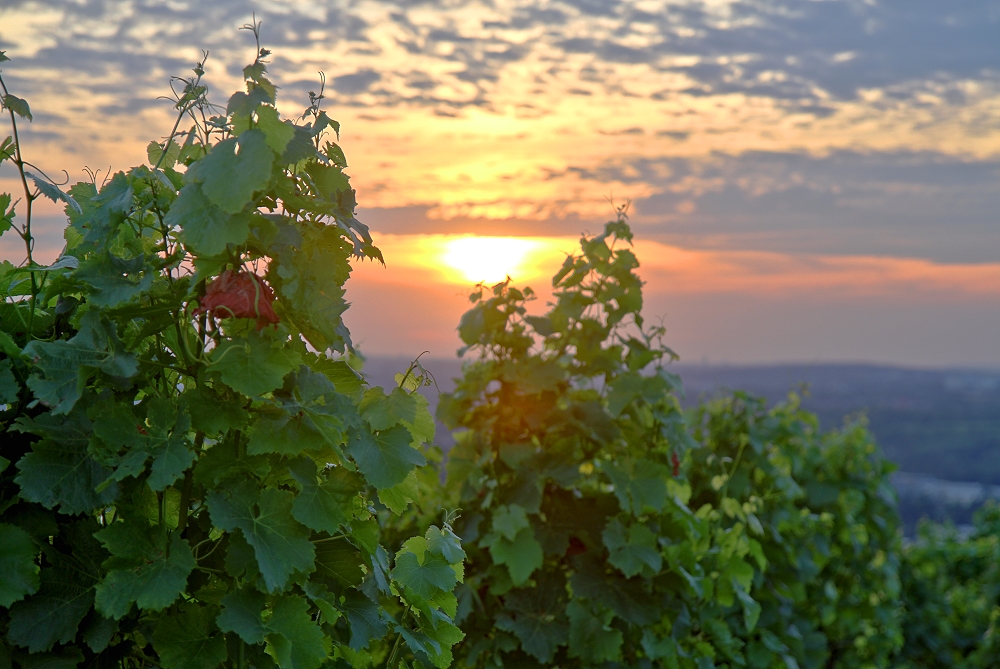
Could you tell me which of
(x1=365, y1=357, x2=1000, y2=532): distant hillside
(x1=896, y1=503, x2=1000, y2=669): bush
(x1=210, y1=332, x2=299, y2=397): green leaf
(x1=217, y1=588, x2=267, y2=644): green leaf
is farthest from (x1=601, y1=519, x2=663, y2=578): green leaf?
(x1=365, y1=357, x2=1000, y2=532): distant hillside

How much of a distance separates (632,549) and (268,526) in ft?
5.11

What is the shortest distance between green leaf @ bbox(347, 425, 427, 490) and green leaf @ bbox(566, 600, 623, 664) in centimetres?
133

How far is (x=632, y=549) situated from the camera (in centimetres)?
260

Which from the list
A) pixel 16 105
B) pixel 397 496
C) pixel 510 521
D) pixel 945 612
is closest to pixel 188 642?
pixel 397 496

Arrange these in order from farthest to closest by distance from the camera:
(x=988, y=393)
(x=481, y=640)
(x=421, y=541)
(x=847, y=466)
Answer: (x=988, y=393) → (x=847, y=466) → (x=481, y=640) → (x=421, y=541)

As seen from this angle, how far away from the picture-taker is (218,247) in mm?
1245

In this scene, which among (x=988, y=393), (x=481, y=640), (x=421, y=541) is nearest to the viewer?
(x=421, y=541)

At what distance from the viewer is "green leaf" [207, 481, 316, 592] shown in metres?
1.26

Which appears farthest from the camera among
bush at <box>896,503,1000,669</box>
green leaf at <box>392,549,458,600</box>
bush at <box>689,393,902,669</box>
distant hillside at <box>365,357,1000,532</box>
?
distant hillside at <box>365,357,1000,532</box>

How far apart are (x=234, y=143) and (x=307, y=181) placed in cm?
19

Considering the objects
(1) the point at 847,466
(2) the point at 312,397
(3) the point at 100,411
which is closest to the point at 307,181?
(2) the point at 312,397

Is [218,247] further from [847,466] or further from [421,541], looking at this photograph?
[847,466]

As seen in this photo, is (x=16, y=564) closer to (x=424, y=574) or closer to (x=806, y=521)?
(x=424, y=574)

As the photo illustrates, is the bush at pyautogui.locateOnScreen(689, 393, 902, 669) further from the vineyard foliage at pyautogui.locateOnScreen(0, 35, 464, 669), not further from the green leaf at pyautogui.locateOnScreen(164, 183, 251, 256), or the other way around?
the green leaf at pyautogui.locateOnScreen(164, 183, 251, 256)
